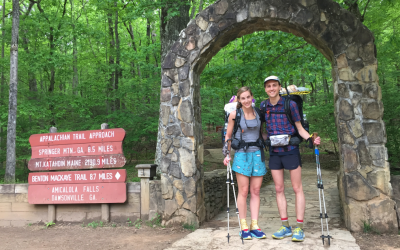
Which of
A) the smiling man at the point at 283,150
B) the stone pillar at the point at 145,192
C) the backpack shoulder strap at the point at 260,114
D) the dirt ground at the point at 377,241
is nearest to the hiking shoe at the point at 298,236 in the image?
the smiling man at the point at 283,150

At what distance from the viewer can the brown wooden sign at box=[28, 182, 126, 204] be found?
17.0 ft

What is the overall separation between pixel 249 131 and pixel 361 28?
2262 millimetres

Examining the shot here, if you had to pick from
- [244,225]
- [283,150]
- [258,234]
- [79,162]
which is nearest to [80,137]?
[79,162]

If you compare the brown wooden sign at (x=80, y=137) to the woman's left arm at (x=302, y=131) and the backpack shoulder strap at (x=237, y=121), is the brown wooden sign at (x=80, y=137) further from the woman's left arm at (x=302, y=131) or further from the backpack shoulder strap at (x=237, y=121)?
the woman's left arm at (x=302, y=131)

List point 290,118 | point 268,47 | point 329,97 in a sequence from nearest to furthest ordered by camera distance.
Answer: point 290,118, point 268,47, point 329,97

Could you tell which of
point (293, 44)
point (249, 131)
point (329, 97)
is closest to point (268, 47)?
point (293, 44)

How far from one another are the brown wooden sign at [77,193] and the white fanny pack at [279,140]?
2.88 m

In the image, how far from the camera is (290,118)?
12.2 ft

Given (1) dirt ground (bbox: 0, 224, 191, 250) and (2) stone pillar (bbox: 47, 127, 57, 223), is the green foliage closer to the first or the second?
(2) stone pillar (bbox: 47, 127, 57, 223)

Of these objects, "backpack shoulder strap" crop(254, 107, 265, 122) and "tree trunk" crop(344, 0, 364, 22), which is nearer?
"backpack shoulder strap" crop(254, 107, 265, 122)

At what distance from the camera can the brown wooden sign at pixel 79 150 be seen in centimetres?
532

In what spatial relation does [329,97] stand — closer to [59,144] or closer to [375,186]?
[375,186]

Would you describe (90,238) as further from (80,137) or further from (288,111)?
(288,111)

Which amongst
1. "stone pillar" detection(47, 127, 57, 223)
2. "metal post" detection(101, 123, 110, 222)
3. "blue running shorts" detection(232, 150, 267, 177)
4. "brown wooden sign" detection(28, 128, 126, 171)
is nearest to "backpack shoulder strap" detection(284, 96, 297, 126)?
"blue running shorts" detection(232, 150, 267, 177)
